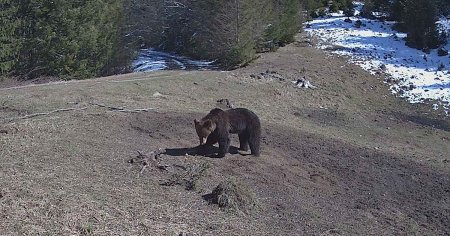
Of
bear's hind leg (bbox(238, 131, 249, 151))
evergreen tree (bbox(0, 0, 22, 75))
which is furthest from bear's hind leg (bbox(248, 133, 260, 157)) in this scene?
evergreen tree (bbox(0, 0, 22, 75))

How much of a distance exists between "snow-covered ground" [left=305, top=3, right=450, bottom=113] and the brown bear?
1396 cm

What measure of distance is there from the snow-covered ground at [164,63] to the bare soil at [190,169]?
734 cm

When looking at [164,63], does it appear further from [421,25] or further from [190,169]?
[190,169]

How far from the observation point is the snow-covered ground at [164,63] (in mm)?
27703

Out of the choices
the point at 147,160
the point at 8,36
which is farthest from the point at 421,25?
the point at 147,160

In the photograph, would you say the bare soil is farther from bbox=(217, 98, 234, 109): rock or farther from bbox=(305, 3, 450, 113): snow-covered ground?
bbox=(305, 3, 450, 113): snow-covered ground

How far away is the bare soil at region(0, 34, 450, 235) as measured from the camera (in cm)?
782

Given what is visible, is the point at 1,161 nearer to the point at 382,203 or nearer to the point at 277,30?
the point at 382,203

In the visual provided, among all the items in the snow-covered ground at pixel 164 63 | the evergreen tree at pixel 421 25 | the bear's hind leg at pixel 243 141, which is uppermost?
the bear's hind leg at pixel 243 141

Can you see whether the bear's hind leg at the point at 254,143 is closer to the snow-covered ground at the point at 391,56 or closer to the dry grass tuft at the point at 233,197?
the dry grass tuft at the point at 233,197

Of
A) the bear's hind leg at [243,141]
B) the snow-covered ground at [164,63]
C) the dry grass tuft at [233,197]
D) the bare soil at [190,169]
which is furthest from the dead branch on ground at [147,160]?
the snow-covered ground at [164,63]

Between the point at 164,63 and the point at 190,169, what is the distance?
20.4 meters

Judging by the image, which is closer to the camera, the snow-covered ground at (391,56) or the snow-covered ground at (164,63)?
the snow-covered ground at (391,56)

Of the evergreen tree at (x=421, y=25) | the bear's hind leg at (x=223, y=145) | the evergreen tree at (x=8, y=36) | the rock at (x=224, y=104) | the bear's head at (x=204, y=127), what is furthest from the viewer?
the evergreen tree at (x=421, y=25)
